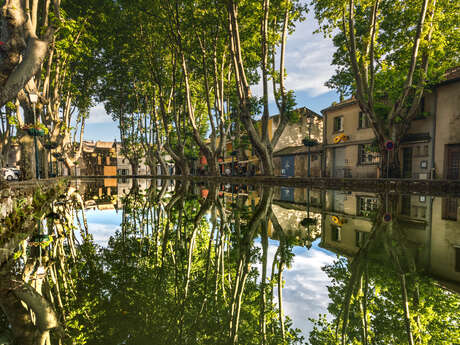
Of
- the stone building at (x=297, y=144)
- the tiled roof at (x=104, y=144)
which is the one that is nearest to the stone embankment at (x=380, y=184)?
the stone building at (x=297, y=144)

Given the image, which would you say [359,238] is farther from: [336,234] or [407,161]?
[407,161]

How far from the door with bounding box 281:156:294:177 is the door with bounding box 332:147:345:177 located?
21.0ft

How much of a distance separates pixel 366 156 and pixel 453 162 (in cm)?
647

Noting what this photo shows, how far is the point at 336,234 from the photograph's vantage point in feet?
16.4

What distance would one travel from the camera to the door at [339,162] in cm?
2409

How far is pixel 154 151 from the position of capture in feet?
112

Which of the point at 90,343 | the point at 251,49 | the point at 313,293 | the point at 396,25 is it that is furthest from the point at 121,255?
the point at 396,25

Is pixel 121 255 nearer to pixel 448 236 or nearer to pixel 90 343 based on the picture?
pixel 90 343

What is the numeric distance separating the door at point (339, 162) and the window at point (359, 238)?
67.3 ft

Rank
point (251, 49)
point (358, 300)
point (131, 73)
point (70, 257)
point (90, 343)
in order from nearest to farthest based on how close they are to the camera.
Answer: point (90, 343) < point (358, 300) < point (70, 257) < point (251, 49) < point (131, 73)

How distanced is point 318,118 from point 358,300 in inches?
1312

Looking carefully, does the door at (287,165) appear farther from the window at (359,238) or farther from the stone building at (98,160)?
the stone building at (98,160)

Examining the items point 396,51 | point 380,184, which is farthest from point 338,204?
point 396,51

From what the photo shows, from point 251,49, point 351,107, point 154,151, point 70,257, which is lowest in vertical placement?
point 70,257
